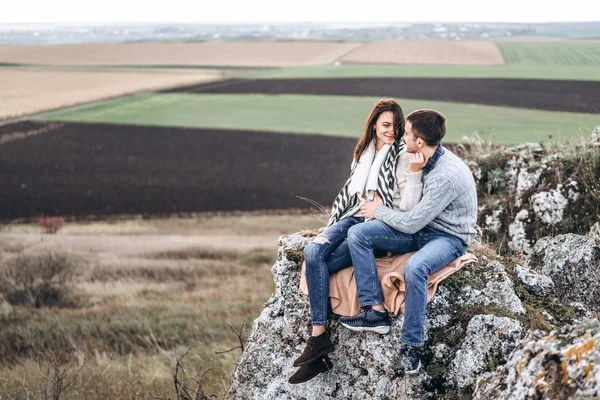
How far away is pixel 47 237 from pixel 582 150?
62.8 feet

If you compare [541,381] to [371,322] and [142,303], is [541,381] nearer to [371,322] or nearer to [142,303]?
[371,322]

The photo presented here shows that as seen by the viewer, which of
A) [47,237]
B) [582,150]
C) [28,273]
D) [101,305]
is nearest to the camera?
[582,150]

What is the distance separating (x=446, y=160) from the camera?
516 cm

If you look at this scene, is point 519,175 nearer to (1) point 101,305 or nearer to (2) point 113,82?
(1) point 101,305

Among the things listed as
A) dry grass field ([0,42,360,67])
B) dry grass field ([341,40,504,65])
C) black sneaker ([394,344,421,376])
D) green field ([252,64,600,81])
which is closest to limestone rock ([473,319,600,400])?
black sneaker ([394,344,421,376])

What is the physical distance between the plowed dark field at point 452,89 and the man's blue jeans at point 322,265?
27322 mm

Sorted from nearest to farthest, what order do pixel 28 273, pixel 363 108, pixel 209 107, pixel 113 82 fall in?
pixel 28 273 < pixel 363 108 < pixel 209 107 < pixel 113 82

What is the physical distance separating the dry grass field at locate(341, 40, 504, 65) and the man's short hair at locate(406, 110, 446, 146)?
225 ft

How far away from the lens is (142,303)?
663 inches

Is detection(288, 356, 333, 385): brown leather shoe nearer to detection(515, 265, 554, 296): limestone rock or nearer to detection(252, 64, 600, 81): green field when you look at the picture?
detection(515, 265, 554, 296): limestone rock

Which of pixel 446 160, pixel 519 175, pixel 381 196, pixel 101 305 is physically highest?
pixel 446 160

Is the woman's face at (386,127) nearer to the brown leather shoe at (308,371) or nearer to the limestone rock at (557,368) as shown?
the brown leather shoe at (308,371)

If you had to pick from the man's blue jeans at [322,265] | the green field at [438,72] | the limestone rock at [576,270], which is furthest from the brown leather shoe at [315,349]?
the green field at [438,72]

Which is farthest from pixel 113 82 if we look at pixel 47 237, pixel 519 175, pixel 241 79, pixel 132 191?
pixel 519 175
